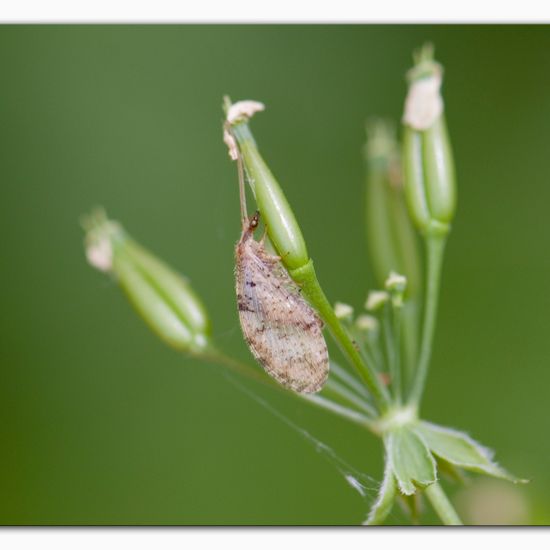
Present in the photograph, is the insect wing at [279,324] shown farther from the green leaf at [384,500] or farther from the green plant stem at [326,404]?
the green leaf at [384,500]

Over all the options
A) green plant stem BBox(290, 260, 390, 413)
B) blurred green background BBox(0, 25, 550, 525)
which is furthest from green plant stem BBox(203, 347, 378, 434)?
blurred green background BBox(0, 25, 550, 525)

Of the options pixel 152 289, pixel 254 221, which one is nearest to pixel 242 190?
pixel 254 221

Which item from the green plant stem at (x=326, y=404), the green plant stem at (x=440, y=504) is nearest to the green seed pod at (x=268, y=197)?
the green plant stem at (x=326, y=404)

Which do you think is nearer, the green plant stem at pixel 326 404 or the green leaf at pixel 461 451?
the green leaf at pixel 461 451

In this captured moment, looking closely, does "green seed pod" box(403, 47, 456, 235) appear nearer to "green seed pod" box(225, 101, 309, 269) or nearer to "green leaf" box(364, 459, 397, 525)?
"green seed pod" box(225, 101, 309, 269)

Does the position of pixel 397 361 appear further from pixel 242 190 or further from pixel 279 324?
pixel 242 190

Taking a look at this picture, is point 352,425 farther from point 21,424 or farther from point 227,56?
point 227,56
